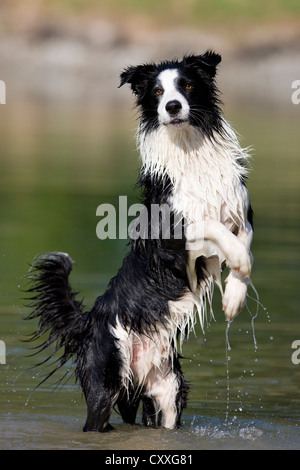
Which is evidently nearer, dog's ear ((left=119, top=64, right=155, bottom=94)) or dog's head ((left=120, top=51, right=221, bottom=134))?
dog's head ((left=120, top=51, right=221, bottom=134))

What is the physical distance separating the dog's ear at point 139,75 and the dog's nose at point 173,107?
1.27 feet

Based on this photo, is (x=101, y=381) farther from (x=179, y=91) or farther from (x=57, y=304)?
(x=179, y=91)

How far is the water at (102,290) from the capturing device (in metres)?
7.02

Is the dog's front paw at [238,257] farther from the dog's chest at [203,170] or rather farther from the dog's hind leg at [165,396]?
the dog's hind leg at [165,396]

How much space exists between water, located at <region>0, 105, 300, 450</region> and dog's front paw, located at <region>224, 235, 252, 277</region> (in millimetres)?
1185

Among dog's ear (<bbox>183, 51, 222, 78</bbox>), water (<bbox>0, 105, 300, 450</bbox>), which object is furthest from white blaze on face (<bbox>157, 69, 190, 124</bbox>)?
water (<bbox>0, 105, 300, 450</bbox>)

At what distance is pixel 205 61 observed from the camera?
280 inches

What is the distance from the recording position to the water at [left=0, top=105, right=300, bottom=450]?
7.02 m

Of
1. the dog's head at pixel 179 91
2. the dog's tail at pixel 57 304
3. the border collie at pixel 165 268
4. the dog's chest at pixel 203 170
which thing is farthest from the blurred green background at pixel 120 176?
the dog's head at pixel 179 91

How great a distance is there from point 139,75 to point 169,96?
1.33 ft

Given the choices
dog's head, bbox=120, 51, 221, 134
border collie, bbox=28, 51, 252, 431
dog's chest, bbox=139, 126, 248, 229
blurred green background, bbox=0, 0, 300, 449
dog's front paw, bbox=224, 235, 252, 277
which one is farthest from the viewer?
blurred green background, bbox=0, 0, 300, 449

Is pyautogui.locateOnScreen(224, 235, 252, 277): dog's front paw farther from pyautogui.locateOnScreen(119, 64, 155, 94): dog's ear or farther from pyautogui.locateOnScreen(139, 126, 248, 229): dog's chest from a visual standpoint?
pyautogui.locateOnScreen(119, 64, 155, 94): dog's ear

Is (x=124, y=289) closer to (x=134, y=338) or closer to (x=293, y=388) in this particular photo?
(x=134, y=338)

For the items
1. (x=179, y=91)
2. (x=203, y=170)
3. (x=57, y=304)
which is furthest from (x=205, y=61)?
(x=57, y=304)
